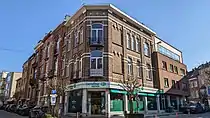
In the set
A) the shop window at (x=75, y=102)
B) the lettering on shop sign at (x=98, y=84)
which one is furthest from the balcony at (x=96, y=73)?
the shop window at (x=75, y=102)

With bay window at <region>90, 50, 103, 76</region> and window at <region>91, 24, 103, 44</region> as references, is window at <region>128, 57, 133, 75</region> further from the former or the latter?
window at <region>91, 24, 103, 44</region>

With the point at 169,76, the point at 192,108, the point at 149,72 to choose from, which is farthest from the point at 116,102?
the point at 192,108

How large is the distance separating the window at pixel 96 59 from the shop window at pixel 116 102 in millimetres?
3477

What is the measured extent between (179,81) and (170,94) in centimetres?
524

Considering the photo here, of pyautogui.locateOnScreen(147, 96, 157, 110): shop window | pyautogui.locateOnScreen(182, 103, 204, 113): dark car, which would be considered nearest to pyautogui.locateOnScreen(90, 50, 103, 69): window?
pyautogui.locateOnScreen(147, 96, 157, 110): shop window

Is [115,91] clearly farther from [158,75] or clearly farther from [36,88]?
[36,88]

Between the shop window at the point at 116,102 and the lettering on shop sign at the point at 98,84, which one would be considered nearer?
the lettering on shop sign at the point at 98,84

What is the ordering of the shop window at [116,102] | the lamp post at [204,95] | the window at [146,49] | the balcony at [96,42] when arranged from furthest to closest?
the lamp post at [204,95] < the window at [146,49] < the balcony at [96,42] < the shop window at [116,102]

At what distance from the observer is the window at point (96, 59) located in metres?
21.3

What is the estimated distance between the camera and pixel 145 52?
2848cm

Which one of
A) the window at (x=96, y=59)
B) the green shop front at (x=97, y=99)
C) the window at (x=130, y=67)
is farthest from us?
the window at (x=130, y=67)

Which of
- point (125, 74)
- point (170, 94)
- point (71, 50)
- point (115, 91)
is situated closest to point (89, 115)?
point (115, 91)

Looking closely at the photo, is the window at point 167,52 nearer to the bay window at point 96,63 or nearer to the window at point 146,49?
the window at point 146,49

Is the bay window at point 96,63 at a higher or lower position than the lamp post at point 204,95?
higher
